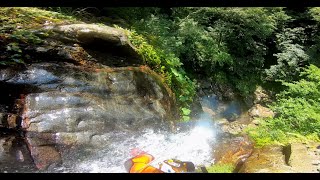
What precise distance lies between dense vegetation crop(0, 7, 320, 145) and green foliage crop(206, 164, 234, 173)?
3.01 feet

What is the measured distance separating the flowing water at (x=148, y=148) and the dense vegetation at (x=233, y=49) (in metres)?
1.11

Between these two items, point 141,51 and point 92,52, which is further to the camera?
point 141,51

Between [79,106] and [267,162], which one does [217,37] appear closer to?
[267,162]

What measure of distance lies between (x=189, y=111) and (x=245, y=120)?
4588 millimetres

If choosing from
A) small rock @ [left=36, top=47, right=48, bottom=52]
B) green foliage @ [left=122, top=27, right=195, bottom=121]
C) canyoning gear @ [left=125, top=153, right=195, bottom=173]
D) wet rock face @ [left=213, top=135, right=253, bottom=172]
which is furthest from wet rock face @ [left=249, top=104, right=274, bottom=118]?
small rock @ [left=36, top=47, right=48, bottom=52]

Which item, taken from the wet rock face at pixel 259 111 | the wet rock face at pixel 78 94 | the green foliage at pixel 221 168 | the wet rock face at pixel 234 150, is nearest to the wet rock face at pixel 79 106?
the wet rock face at pixel 78 94

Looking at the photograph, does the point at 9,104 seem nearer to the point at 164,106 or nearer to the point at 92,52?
the point at 92,52

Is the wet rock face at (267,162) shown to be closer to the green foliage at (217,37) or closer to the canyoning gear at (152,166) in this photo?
the canyoning gear at (152,166)

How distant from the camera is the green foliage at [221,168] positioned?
204 inches

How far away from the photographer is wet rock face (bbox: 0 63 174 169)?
479cm

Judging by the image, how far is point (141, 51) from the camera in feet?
25.2

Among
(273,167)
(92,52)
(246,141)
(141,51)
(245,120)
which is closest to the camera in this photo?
(273,167)

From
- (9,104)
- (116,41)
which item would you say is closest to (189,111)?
(116,41)

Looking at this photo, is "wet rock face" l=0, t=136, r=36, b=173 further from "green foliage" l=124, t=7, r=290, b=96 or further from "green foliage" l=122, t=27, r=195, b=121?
"green foliage" l=124, t=7, r=290, b=96
